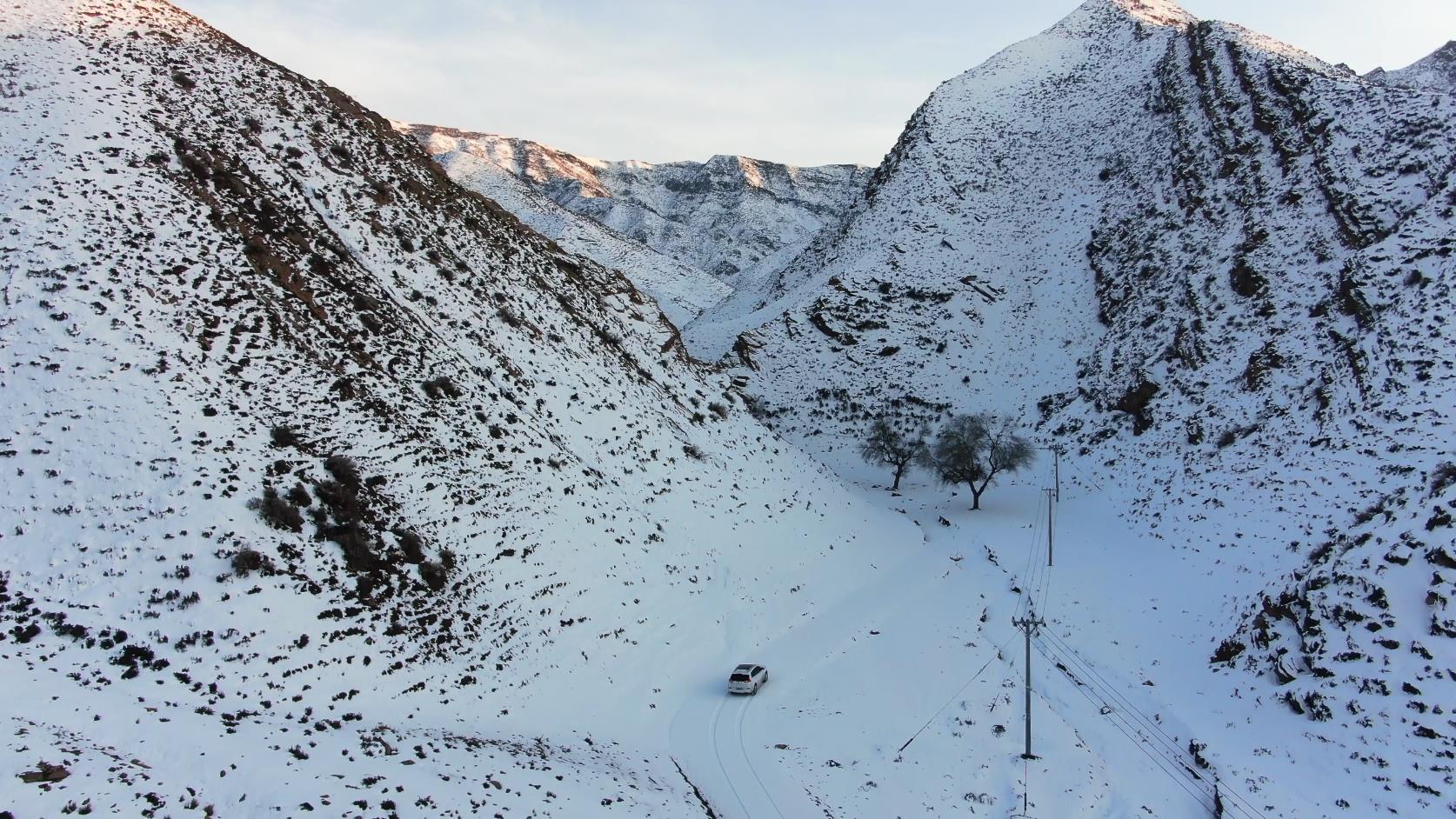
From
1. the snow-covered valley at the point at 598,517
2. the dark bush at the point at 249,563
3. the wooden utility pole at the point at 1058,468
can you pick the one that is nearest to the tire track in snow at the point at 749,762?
the snow-covered valley at the point at 598,517

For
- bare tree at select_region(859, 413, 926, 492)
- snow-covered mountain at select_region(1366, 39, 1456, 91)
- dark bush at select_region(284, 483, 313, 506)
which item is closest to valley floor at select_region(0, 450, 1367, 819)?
dark bush at select_region(284, 483, 313, 506)

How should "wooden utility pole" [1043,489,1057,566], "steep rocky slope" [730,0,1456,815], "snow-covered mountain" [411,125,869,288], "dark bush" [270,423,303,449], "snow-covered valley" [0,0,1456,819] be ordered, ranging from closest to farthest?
1. "snow-covered valley" [0,0,1456,819]
2. "dark bush" [270,423,303,449]
3. "steep rocky slope" [730,0,1456,815]
4. "wooden utility pole" [1043,489,1057,566]
5. "snow-covered mountain" [411,125,869,288]

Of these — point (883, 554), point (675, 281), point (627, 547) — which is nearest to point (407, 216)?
point (627, 547)

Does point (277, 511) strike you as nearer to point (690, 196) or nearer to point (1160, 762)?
point (1160, 762)

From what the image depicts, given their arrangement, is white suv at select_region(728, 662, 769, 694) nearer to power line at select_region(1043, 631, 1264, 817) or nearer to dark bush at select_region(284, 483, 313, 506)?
power line at select_region(1043, 631, 1264, 817)

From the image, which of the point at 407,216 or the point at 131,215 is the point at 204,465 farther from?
the point at 407,216
